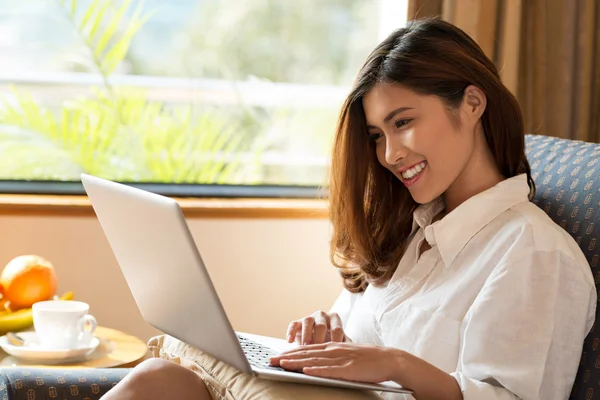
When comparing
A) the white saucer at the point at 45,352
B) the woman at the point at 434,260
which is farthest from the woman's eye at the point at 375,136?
the white saucer at the point at 45,352

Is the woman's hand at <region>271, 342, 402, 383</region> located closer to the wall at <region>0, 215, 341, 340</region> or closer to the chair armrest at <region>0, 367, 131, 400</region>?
the chair armrest at <region>0, 367, 131, 400</region>

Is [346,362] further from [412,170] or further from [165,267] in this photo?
[412,170]

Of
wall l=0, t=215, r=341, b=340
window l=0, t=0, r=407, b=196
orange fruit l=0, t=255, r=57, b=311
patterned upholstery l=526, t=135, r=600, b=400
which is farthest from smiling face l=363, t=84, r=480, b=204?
window l=0, t=0, r=407, b=196

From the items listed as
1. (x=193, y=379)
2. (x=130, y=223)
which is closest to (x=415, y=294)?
(x=193, y=379)

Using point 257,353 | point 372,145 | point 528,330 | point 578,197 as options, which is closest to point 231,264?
point 372,145

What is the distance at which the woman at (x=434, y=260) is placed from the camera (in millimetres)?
1314

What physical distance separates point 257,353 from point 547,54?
155cm

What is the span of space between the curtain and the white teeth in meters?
1.00

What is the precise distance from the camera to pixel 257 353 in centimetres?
142

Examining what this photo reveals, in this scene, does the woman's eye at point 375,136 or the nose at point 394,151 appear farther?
the woman's eye at point 375,136

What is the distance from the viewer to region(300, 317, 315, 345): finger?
159cm

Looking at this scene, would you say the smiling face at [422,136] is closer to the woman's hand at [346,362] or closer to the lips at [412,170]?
the lips at [412,170]

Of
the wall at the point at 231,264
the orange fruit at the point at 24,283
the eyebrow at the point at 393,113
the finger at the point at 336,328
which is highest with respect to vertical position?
the eyebrow at the point at 393,113

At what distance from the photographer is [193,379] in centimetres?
145
